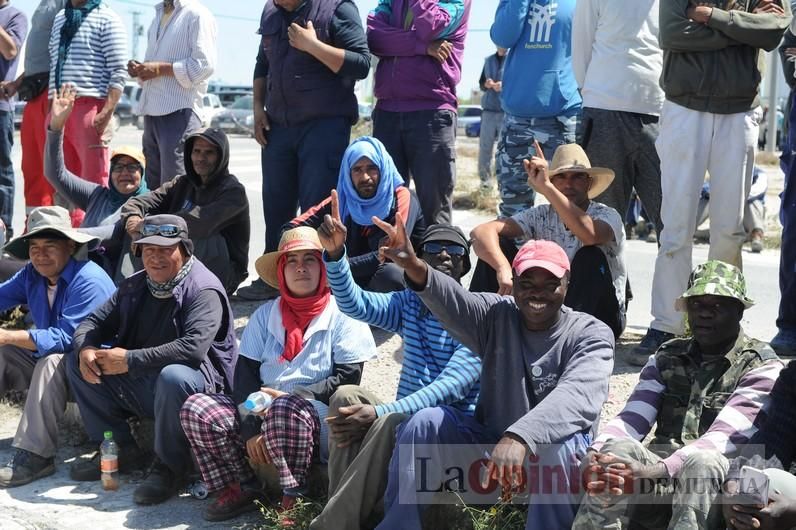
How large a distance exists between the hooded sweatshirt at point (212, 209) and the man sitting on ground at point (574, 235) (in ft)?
6.60

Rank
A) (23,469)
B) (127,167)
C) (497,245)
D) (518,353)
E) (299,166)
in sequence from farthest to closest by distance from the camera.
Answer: (127,167) → (299,166) → (497,245) → (23,469) → (518,353)

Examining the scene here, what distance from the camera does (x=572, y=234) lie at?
5.85 meters

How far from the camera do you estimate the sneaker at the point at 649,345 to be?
243 inches

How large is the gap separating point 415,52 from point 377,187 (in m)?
1.15

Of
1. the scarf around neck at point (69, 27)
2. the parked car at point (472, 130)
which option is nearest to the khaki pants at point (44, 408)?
the scarf around neck at point (69, 27)

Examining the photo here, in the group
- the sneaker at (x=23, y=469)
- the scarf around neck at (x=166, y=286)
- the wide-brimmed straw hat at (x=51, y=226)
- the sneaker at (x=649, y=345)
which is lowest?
the sneaker at (x=23, y=469)

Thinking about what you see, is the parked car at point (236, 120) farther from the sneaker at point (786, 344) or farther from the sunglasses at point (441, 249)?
the sunglasses at point (441, 249)

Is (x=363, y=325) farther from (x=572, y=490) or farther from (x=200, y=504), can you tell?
(x=572, y=490)

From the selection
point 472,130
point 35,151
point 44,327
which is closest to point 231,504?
point 44,327

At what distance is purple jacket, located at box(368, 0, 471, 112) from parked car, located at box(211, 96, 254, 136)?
2747 cm

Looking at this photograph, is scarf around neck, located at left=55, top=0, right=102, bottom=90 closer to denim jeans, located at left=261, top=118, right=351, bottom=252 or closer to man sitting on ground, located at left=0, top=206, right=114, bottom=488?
denim jeans, located at left=261, top=118, right=351, bottom=252

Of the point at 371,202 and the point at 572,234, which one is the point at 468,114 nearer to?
the point at 371,202

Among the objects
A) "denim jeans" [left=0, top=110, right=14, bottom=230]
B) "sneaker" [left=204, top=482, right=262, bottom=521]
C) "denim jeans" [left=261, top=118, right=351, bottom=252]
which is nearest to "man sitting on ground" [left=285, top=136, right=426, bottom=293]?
"denim jeans" [left=261, top=118, right=351, bottom=252]

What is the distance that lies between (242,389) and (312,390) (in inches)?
16.1
